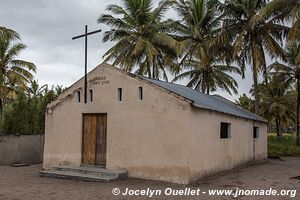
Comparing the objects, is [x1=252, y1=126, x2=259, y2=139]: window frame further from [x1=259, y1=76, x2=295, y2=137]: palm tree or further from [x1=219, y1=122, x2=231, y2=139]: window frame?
[x1=259, y1=76, x2=295, y2=137]: palm tree

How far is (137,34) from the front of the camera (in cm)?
2550

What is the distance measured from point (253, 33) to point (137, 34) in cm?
799

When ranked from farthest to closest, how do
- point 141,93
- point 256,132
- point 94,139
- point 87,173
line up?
1. point 256,132
2. point 94,139
3. point 141,93
4. point 87,173

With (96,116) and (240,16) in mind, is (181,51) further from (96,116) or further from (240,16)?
(96,116)

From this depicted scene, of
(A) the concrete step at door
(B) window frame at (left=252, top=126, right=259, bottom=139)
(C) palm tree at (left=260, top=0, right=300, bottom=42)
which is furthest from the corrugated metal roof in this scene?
(C) palm tree at (left=260, top=0, right=300, bottom=42)

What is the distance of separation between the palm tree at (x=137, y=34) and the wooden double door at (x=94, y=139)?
35.6 feet

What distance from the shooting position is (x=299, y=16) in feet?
51.7

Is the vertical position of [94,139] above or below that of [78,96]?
below

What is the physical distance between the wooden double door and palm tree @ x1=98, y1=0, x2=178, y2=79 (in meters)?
10.9

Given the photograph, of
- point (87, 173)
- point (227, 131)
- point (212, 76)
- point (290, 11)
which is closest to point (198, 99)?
point (227, 131)

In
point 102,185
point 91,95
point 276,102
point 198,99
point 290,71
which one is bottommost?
point 102,185

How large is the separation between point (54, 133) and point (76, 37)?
4128 millimetres

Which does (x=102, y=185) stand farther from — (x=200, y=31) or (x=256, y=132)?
(x=200, y=31)

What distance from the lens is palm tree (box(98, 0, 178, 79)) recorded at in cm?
2481
